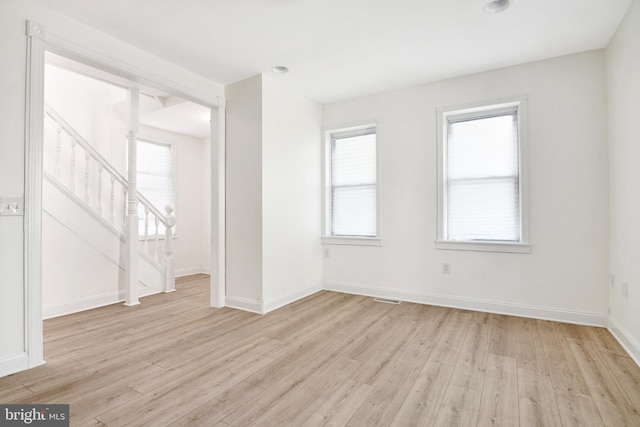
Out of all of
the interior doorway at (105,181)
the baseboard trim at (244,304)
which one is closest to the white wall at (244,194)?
the baseboard trim at (244,304)

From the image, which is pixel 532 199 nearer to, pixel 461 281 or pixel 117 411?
pixel 461 281

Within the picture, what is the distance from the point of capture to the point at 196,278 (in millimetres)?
5613

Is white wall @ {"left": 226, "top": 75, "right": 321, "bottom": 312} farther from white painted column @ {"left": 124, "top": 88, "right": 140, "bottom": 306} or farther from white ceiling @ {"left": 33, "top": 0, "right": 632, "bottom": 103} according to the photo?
white painted column @ {"left": 124, "top": 88, "right": 140, "bottom": 306}

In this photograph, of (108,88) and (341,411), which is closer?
(341,411)

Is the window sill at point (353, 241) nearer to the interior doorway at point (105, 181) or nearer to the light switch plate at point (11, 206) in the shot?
the interior doorway at point (105, 181)

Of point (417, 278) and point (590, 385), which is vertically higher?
point (417, 278)

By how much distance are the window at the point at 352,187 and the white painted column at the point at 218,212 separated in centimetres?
148

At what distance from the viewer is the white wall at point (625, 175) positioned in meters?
2.35

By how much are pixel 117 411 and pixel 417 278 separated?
3163 mm

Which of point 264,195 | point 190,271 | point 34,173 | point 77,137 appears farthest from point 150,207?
point 34,173

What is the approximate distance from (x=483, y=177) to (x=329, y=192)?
1.98 metres

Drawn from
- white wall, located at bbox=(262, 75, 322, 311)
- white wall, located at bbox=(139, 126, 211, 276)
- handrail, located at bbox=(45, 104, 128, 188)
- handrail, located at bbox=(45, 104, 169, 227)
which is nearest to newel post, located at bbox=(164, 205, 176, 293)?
handrail, located at bbox=(45, 104, 169, 227)

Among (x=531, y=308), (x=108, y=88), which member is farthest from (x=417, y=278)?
(x=108, y=88)

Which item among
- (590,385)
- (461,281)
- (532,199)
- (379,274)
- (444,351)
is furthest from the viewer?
(379,274)
